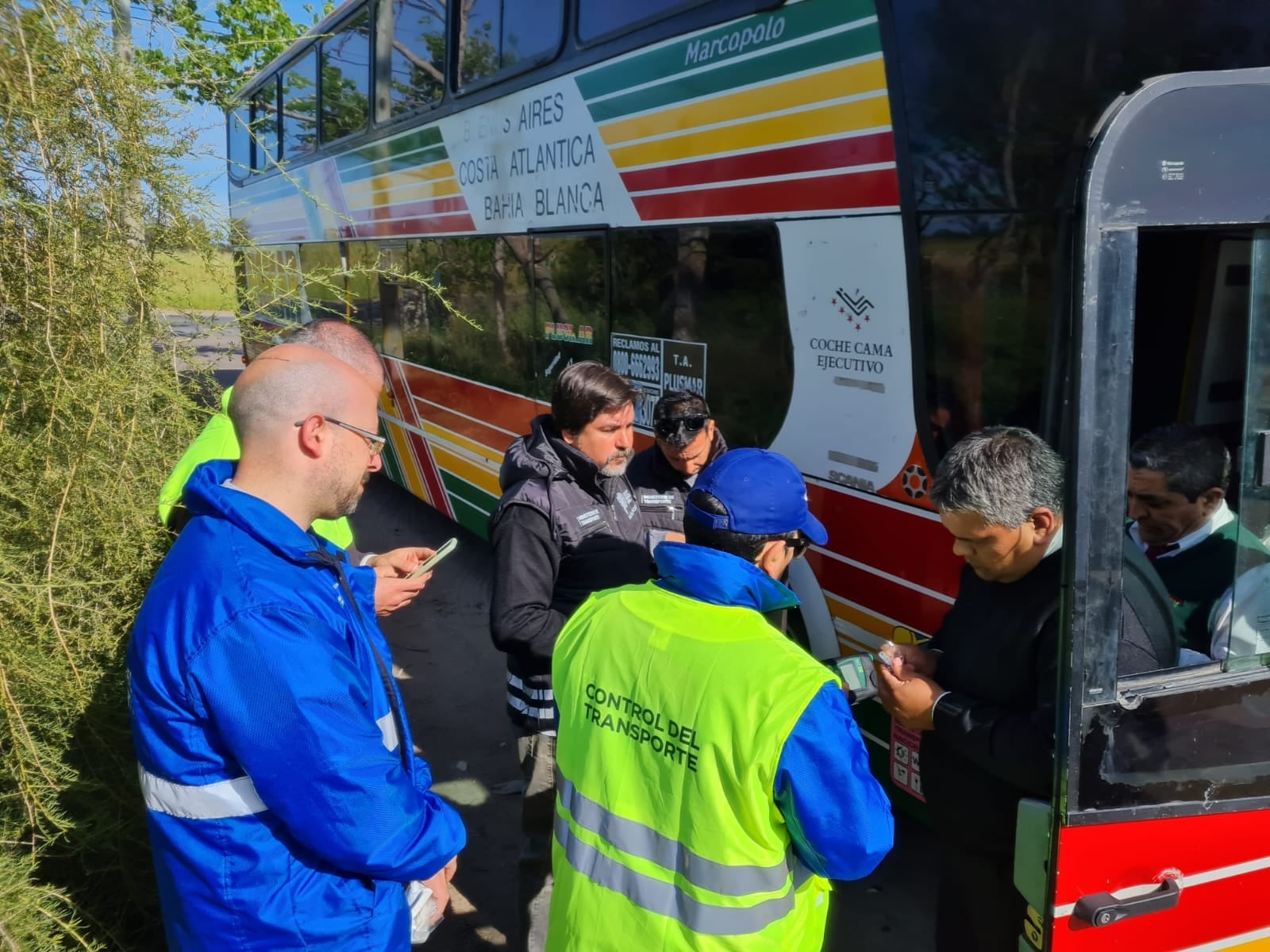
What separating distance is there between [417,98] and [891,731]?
17.7 feet

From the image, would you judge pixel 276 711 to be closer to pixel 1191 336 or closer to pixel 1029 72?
pixel 1029 72

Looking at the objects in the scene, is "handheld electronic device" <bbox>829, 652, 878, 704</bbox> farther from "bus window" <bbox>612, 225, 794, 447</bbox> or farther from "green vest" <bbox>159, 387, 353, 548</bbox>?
Result: "bus window" <bbox>612, 225, 794, 447</bbox>

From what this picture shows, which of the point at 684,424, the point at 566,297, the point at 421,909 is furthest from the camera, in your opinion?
the point at 566,297

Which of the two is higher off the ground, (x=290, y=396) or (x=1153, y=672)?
(x=290, y=396)

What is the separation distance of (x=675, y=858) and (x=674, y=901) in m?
0.07

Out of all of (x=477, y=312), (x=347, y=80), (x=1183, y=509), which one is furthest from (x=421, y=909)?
(x=347, y=80)

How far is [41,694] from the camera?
248cm

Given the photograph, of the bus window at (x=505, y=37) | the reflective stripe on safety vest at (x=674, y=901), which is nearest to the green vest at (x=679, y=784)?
the reflective stripe on safety vest at (x=674, y=901)

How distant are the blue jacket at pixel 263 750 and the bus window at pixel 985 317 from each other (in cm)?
196

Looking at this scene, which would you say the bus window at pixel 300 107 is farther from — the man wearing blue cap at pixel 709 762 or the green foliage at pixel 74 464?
the man wearing blue cap at pixel 709 762

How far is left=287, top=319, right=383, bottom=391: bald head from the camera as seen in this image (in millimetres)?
2883

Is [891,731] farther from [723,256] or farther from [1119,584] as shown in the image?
[723,256]

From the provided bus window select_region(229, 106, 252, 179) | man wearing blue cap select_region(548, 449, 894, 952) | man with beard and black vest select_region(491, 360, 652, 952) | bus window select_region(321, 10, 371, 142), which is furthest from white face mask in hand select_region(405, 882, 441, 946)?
bus window select_region(229, 106, 252, 179)

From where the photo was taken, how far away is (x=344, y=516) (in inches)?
101
